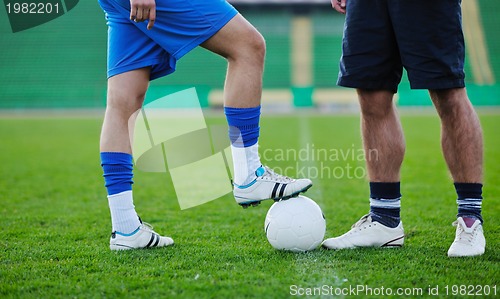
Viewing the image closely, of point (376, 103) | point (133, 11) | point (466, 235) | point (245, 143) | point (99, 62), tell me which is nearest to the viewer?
point (133, 11)

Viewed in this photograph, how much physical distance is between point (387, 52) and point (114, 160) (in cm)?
144

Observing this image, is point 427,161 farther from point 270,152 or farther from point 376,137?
point 376,137

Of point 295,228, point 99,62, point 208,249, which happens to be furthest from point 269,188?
point 99,62

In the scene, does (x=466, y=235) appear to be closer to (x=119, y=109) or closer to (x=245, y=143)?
(x=245, y=143)

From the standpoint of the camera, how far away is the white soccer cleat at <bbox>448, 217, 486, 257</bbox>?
247 cm

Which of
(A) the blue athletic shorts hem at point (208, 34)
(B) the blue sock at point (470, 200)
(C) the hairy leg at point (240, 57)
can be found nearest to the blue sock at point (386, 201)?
(B) the blue sock at point (470, 200)

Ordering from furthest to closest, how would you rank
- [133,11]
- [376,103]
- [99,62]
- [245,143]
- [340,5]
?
[99,62] < [340,5] < [376,103] < [245,143] < [133,11]

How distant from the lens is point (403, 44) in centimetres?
257

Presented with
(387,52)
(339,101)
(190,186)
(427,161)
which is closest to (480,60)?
(339,101)

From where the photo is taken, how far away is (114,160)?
8.77 ft

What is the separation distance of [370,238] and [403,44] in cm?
95

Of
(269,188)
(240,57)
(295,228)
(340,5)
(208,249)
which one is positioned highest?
(340,5)

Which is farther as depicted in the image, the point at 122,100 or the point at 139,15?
the point at 122,100

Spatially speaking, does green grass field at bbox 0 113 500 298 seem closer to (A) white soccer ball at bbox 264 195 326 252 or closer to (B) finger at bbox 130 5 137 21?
(A) white soccer ball at bbox 264 195 326 252
